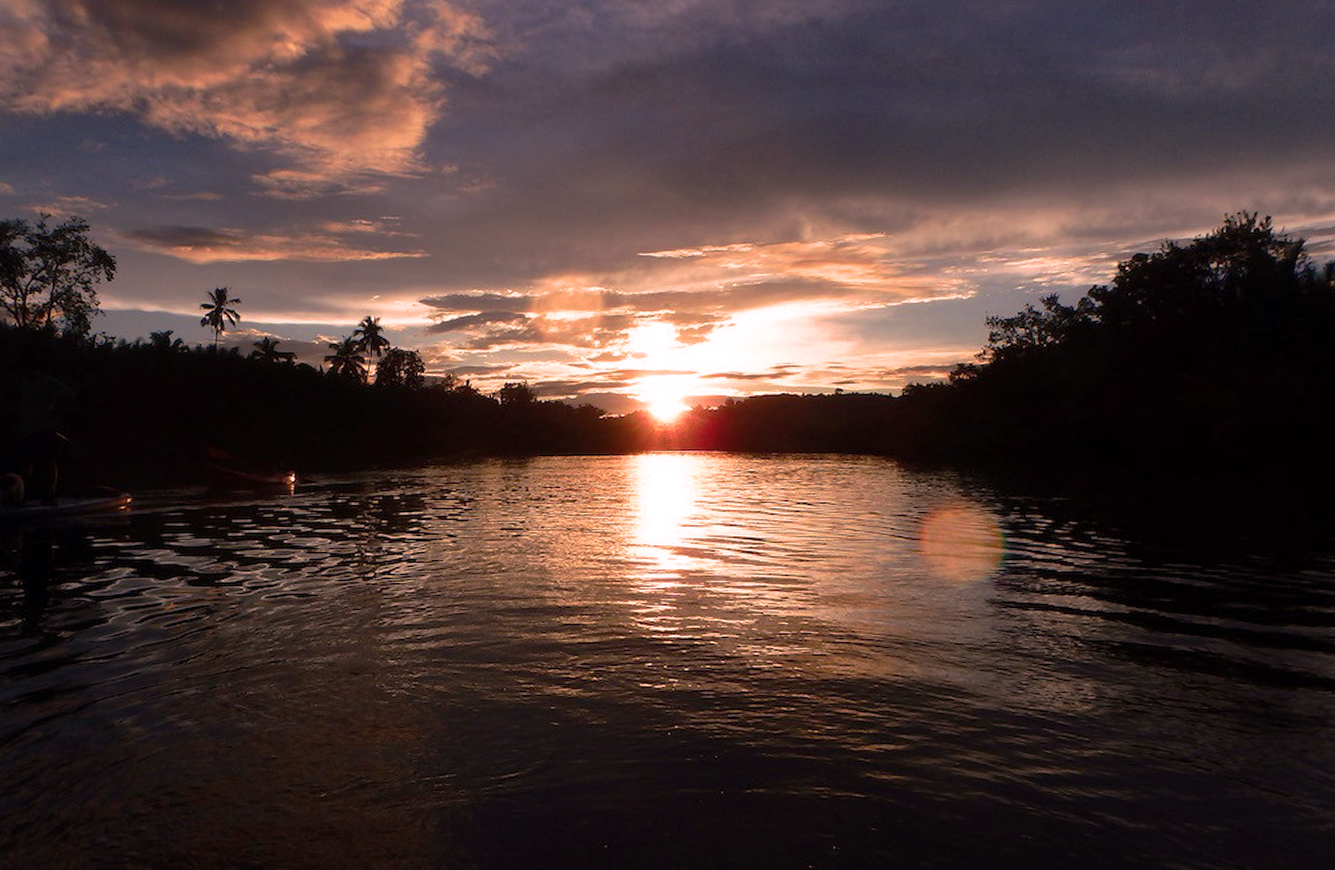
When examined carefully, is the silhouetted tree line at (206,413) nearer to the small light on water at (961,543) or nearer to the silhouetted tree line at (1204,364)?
the small light on water at (961,543)

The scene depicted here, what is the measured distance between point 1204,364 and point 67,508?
57.9 m

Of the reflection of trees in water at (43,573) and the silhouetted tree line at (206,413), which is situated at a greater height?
the silhouetted tree line at (206,413)

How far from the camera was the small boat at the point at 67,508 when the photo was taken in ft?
66.4

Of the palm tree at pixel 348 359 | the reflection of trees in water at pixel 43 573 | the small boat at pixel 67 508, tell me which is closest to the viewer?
the reflection of trees in water at pixel 43 573

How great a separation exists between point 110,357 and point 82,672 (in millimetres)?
61667

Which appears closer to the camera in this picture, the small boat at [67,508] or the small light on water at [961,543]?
the small light on water at [961,543]

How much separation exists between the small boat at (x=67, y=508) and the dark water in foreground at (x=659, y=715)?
6649 mm

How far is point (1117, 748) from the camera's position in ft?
21.4

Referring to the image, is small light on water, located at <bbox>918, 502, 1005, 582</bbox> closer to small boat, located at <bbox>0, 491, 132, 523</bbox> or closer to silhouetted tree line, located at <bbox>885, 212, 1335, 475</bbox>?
small boat, located at <bbox>0, 491, 132, 523</bbox>

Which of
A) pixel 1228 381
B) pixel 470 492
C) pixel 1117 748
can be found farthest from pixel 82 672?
pixel 1228 381

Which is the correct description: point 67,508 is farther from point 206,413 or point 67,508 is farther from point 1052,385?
point 1052,385

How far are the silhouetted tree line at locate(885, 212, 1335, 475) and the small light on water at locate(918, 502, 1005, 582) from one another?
31155 millimetres

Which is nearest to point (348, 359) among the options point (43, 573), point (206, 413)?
point (206, 413)

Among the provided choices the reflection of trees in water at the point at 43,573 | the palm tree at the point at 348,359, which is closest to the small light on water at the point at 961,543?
the reflection of trees in water at the point at 43,573
